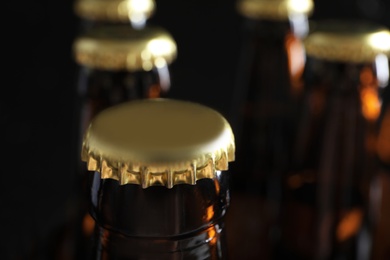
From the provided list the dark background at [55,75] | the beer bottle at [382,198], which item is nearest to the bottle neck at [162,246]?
the beer bottle at [382,198]

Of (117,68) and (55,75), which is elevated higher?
(117,68)

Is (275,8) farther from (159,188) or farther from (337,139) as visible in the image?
(159,188)

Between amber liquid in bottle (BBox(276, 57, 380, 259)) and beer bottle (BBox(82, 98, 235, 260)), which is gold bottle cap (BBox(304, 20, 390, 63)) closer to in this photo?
amber liquid in bottle (BBox(276, 57, 380, 259))

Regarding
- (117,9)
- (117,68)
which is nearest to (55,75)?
(117,9)

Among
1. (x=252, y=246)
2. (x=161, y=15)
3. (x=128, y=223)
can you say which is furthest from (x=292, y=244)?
(x=161, y=15)

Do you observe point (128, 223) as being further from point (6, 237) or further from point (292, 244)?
point (6, 237)

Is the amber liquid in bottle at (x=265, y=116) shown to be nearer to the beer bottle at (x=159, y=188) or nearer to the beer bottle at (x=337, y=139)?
the beer bottle at (x=337, y=139)

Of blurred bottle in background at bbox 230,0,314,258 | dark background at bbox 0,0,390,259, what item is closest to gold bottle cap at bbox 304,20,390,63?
blurred bottle in background at bbox 230,0,314,258
